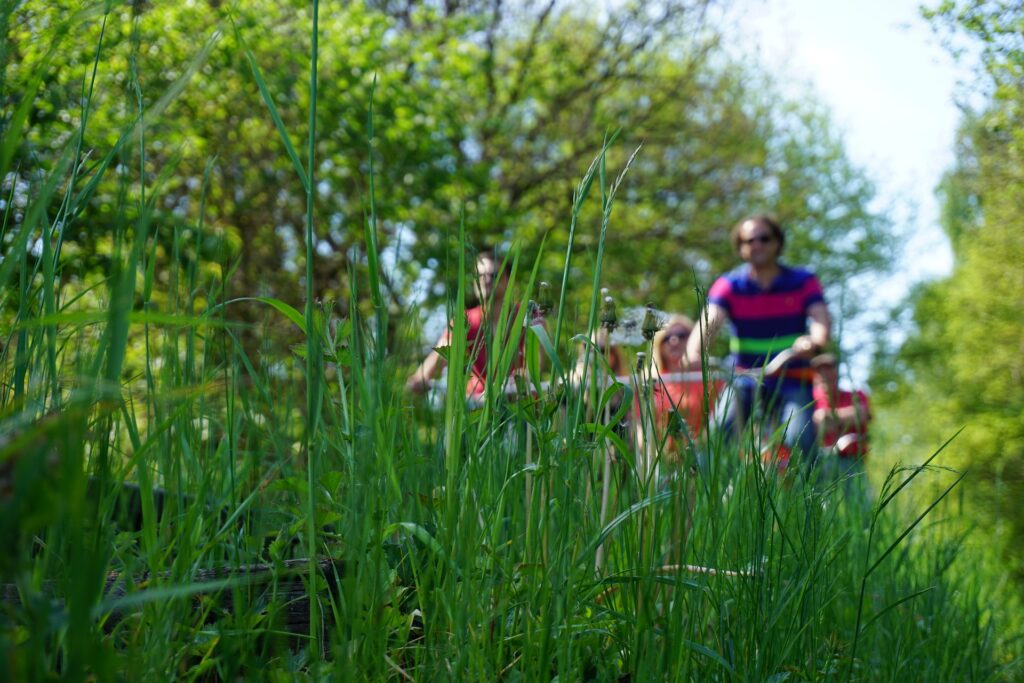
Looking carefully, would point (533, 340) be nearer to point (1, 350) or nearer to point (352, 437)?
point (352, 437)

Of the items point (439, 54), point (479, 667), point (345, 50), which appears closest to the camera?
point (479, 667)

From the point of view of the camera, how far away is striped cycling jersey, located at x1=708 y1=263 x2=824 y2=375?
4.86 meters

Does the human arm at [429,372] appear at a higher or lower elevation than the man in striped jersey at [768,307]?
lower

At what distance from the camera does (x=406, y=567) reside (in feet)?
4.25

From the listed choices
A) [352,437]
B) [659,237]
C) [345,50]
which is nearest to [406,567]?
[352,437]

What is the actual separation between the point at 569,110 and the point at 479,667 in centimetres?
1239

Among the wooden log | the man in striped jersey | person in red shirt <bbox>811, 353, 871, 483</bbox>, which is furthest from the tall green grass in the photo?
the man in striped jersey

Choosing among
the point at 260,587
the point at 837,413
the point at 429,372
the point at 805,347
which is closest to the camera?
the point at 260,587

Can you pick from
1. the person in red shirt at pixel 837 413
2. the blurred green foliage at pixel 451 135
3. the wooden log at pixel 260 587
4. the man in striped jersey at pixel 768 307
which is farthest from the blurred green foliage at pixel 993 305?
the blurred green foliage at pixel 451 135

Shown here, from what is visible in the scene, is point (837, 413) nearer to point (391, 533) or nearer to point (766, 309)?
point (391, 533)

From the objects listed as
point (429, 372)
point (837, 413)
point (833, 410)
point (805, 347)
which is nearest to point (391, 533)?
point (429, 372)

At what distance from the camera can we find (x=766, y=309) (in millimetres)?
4941

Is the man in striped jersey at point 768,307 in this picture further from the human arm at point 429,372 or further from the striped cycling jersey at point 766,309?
the human arm at point 429,372

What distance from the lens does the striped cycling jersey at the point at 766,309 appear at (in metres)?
4.86
